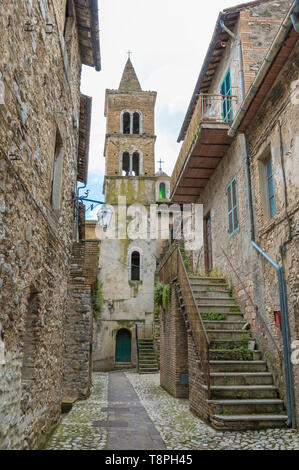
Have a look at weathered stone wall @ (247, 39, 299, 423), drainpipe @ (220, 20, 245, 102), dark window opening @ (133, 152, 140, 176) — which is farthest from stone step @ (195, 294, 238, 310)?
dark window opening @ (133, 152, 140, 176)

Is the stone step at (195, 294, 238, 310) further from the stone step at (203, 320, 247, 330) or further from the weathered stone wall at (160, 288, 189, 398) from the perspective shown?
the weathered stone wall at (160, 288, 189, 398)

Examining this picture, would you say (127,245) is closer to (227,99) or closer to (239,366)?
(227,99)

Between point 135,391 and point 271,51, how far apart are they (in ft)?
33.6

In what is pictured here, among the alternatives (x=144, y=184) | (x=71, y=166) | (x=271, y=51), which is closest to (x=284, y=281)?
(x=271, y=51)

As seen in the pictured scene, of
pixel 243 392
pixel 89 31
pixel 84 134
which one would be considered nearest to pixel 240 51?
pixel 89 31

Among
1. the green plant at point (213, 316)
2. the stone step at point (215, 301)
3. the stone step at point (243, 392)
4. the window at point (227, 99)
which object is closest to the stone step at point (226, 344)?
the green plant at point (213, 316)

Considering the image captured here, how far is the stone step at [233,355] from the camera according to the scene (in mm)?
8016

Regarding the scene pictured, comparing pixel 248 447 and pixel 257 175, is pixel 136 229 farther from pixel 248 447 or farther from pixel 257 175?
pixel 248 447

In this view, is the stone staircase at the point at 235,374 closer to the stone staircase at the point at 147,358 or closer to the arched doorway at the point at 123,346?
the stone staircase at the point at 147,358

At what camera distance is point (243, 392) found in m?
7.16

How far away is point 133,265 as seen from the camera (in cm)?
2247

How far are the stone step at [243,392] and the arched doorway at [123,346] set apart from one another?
48.4 ft

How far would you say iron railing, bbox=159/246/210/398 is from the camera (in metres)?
7.29

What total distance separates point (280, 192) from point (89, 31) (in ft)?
19.9
